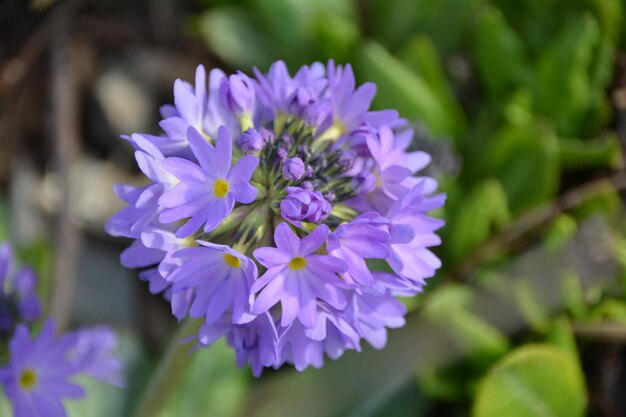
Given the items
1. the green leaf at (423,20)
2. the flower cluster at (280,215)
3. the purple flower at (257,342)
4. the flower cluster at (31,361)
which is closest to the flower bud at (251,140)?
the flower cluster at (280,215)

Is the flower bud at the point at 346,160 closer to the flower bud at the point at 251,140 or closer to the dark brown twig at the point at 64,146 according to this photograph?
the flower bud at the point at 251,140

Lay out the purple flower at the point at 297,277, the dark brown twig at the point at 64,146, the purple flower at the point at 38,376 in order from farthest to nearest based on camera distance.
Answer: the dark brown twig at the point at 64,146 < the purple flower at the point at 38,376 < the purple flower at the point at 297,277

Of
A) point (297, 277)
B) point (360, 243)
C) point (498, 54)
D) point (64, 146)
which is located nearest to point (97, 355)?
point (297, 277)

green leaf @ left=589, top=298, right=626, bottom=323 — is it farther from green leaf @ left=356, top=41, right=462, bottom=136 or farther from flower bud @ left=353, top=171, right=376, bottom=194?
flower bud @ left=353, top=171, right=376, bottom=194

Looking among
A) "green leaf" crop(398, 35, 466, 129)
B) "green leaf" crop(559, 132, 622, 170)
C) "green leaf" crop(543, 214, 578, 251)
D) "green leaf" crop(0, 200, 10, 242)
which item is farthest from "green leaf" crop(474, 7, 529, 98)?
"green leaf" crop(0, 200, 10, 242)

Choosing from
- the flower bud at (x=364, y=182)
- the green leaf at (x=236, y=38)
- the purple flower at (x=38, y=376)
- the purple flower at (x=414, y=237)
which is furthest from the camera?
the green leaf at (x=236, y=38)

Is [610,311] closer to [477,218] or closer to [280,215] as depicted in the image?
[477,218]

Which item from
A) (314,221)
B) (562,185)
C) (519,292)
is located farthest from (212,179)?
(562,185)
